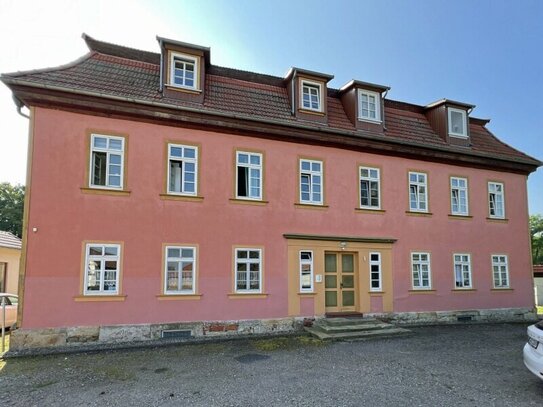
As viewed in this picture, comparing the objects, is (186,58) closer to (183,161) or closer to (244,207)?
(183,161)

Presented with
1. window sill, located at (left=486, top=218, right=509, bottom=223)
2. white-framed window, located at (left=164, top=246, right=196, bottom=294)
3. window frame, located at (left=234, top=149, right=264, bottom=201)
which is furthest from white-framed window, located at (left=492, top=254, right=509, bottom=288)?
white-framed window, located at (left=164, top=246, right=196, bottom=294)

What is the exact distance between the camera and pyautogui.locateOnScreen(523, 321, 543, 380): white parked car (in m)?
6.26

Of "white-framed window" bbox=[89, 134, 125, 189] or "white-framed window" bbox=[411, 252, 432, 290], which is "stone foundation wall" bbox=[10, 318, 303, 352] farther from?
"white-framed window" bbox=[411, 252, 432, 290]

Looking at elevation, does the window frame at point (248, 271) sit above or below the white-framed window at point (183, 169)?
below

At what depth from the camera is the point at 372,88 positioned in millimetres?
15086

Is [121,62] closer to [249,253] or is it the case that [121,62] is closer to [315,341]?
[249,253]

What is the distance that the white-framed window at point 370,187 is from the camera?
1441 cm

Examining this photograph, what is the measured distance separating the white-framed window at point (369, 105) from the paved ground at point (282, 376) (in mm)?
8349

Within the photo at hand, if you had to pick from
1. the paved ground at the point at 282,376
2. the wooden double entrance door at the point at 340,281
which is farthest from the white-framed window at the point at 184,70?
the paved ground at the point at 282,376

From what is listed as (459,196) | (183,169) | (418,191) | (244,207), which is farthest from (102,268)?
(459,196)

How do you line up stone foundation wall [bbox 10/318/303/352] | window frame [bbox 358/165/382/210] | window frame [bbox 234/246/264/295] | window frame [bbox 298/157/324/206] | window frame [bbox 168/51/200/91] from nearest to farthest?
stone foundation wall [bbox 10/318/303/352] → window frame [bbox 234/246/264/295] → window frame [bbox 168/51/200/91] → window frame [bbox 298/157/324/206] → window frame [bbox 358/165/382/210]

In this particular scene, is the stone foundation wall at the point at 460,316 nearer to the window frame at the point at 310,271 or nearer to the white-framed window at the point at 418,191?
the window frame at the point at 310,271

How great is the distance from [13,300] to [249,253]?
1043cm

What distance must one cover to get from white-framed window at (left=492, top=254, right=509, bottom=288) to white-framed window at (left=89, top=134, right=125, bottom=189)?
1486 cm
